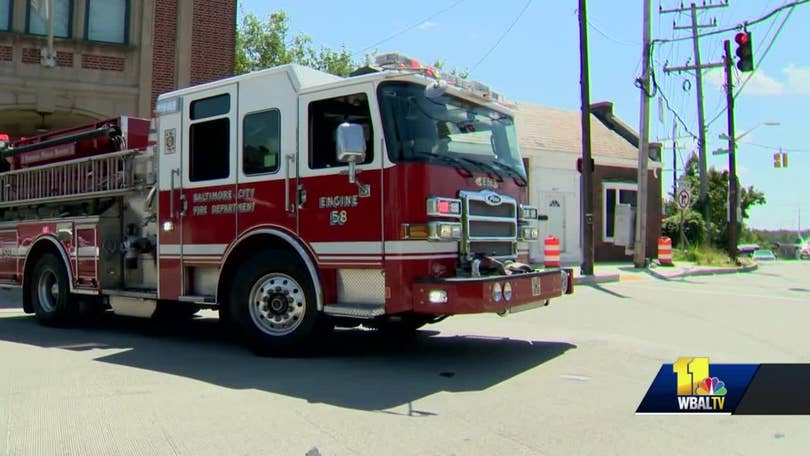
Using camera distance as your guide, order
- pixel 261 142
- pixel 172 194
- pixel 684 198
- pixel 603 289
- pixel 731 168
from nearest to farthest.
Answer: pixel 261 142
pixel 172 194
pixel 603 289
pixel 684 198
pixel 731 168

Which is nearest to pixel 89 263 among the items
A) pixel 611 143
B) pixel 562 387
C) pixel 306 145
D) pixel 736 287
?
pixel 306 145

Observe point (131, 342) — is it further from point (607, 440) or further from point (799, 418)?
point (799, 418)

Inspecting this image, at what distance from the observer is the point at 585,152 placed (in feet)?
56.1

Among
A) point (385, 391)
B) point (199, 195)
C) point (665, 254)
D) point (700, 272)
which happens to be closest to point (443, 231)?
point (385, 391)

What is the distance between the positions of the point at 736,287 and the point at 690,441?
13053 millimetres

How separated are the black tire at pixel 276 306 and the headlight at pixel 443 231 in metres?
1.30

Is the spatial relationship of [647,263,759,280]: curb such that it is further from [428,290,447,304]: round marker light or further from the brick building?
[428,290,447,304]: round marker light

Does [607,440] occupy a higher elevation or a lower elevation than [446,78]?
lower

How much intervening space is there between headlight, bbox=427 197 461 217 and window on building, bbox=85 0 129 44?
14.7 meters

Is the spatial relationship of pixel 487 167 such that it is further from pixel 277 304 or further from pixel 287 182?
pixel 277 304

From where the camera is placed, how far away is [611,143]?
1019 inches

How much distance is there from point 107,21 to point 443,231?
595 inches

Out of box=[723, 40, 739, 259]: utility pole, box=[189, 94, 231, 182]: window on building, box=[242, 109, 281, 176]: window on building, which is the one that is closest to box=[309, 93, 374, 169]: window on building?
box=[242, 109, 281, 176]: window on building

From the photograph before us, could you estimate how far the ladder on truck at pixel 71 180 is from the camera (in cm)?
862
